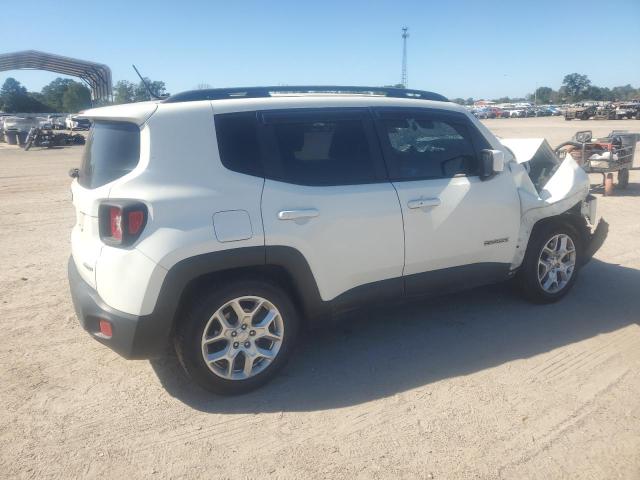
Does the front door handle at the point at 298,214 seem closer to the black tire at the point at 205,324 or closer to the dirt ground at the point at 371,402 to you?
the black tire at the point at 205,324

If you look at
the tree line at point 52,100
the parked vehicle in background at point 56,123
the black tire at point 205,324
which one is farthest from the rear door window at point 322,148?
the tree line at point 52,100

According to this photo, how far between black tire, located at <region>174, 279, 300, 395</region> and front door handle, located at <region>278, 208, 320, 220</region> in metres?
0.44

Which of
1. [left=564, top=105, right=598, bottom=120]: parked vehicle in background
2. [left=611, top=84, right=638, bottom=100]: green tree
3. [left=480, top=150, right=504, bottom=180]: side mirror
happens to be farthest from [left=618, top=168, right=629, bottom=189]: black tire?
[left=611, top=84, right=638, bottom=100]: green tree

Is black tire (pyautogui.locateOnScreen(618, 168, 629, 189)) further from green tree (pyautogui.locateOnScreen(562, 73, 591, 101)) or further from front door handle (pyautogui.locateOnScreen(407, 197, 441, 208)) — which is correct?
green tree (pyautogui.locateOnScreen(562, 73, 591, 101))

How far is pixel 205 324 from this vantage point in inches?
123

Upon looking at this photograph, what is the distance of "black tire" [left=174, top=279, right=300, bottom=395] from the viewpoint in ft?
10.1

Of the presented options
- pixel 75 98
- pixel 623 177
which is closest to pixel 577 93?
pixel 75 98

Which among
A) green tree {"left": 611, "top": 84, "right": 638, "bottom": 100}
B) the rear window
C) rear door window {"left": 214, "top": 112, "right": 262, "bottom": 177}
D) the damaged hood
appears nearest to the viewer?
the rear window

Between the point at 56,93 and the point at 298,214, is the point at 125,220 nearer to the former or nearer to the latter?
the point at 298,214

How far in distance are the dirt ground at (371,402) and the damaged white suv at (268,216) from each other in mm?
397

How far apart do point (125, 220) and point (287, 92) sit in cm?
147

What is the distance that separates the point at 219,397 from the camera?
331 cm

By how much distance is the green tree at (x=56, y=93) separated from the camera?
87312 mm

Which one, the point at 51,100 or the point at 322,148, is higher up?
the point at 51,100
